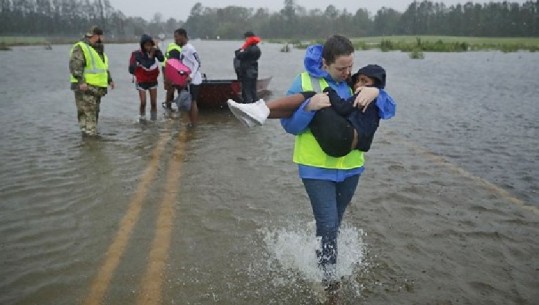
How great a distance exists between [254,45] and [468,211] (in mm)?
7273

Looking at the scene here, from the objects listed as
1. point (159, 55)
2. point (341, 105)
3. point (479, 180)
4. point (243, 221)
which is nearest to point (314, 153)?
point (341, 105)

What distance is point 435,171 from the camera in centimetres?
682

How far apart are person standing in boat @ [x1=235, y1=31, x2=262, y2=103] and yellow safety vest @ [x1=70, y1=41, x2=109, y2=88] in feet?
12.6

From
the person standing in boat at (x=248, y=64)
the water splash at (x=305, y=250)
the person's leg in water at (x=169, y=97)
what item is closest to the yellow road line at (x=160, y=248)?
the water splash at (x=305, y=250)

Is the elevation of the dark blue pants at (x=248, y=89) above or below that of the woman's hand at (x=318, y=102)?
below

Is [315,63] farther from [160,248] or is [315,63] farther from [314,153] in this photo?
[160,248]

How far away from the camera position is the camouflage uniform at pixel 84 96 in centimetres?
795

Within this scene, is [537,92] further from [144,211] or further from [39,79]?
[39,79]

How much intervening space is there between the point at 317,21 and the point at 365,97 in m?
168

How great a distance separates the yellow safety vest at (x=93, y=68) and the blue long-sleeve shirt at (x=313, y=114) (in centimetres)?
606

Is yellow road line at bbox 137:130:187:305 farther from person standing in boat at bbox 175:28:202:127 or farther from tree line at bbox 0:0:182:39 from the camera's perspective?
tree line at bbox 0:0:182:39

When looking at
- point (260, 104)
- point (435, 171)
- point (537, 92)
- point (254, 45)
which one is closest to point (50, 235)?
point (260, 104)

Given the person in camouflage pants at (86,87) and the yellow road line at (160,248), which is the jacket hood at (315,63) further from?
the person in camouflage pants at (86,87)

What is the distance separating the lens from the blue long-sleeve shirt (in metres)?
3.10
